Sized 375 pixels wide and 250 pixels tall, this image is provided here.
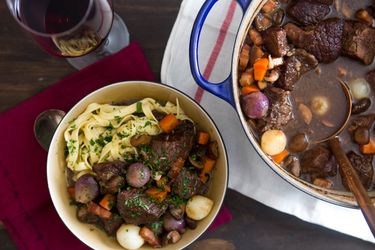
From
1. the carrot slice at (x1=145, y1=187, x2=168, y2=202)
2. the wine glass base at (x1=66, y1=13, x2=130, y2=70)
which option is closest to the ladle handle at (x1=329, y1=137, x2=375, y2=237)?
the carrot slice at (x1=145, y1=187, x2=168, y2=202)

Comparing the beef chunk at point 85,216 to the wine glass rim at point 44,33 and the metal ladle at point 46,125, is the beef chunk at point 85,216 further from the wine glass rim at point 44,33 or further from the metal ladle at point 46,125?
the wine glass rim at point 44,33

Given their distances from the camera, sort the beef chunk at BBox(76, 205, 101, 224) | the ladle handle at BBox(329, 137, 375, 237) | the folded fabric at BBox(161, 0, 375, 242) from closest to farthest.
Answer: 1. the ladle handle at BBox(329, 137, 375, 237)
2. the beef chunk at BBox(76, 205, 101, 224)
3. the folded fabric at BBox(161, 0, 375, 242)

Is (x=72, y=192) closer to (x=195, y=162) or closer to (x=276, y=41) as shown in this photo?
(x=195, y=162)

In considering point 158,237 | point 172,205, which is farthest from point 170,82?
point 158,237

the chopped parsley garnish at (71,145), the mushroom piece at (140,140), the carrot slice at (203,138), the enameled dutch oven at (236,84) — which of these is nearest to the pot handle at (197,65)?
the enameled dutch oven at (236,84)

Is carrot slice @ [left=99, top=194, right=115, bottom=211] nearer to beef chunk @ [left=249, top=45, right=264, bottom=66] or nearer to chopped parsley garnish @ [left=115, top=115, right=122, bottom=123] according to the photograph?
chopped parsley garnish @ [left=115, top=115, right=122, bottom=123]

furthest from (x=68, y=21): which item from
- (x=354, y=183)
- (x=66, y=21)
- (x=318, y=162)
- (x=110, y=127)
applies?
(x=354, y=183)
